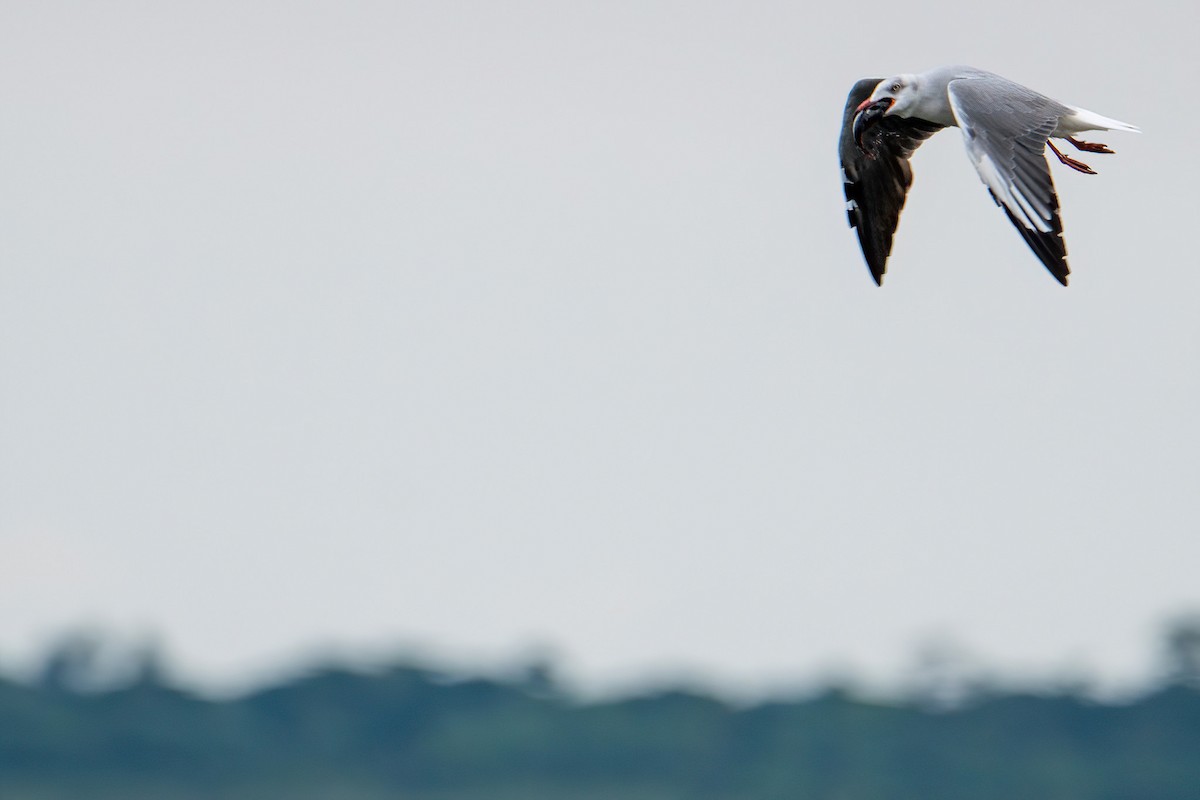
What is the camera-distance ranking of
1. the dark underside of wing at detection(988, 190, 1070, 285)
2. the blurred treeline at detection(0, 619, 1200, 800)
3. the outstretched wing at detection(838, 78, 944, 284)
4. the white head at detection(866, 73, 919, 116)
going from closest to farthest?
the dark underside of wing at detection(988, 190, 1070, 285) → the white head at detection(866, 73, 919, 116) → the outstretched wing at detection(838, 78, 944, 284) → the blurred treeline at detection(0, 619, 1200, 800)

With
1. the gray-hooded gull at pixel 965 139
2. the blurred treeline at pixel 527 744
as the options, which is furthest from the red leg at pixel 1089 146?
the blurred treeline at pixel 527 744

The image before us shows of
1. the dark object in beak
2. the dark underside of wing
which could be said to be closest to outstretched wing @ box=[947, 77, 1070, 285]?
the dark underside of wing

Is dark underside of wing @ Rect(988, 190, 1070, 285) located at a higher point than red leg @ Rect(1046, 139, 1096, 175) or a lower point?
lower

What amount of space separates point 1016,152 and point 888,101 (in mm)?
1573

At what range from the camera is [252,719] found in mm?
51750

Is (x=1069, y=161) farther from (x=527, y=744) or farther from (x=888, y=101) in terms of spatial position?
(x=527, y=744)

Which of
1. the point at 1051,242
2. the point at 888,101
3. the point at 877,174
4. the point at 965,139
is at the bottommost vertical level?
the point at 1051,242

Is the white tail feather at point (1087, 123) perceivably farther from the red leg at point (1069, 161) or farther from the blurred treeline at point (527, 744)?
the blurred treeline at point (527, 744)

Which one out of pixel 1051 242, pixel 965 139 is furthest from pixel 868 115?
pixel 1051 242

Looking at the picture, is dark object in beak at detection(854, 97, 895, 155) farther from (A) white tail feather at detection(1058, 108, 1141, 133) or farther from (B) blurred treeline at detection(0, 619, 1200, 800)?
(B) blurred treeline at detection(0, 619, 1200, 800)

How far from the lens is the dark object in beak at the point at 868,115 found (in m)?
13.4

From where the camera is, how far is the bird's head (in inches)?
521

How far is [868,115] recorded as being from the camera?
44.4 feet

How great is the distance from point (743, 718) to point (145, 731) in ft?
41.3
